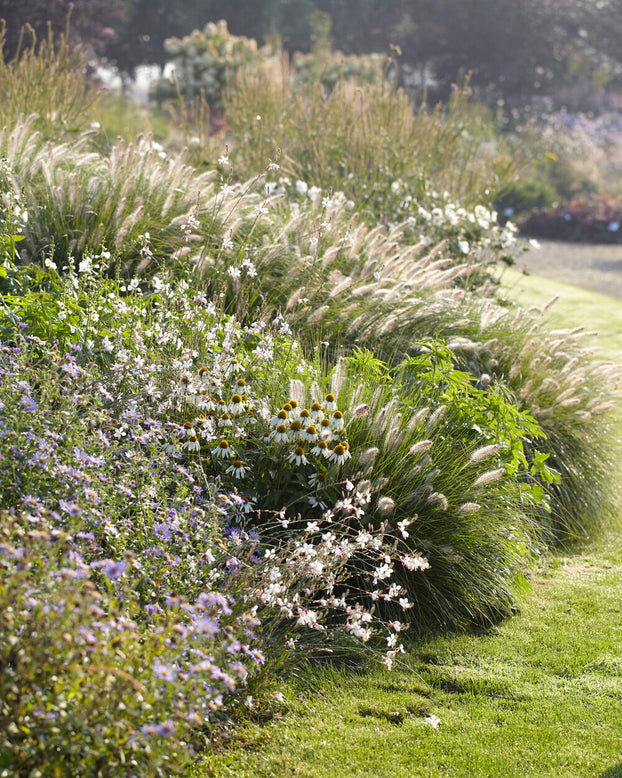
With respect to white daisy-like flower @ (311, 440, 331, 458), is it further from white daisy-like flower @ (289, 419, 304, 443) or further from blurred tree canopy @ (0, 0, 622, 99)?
blurred tree canopy @ (0, 0, 622, 99)

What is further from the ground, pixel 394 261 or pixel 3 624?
pixel 394 261

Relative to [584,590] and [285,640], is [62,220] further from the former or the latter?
[584,590]

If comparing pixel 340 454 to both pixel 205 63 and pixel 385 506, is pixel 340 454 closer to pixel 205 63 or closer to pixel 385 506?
pixel 385 506

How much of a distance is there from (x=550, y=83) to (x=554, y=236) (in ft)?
63.1

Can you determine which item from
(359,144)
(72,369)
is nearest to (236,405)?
(72,369)

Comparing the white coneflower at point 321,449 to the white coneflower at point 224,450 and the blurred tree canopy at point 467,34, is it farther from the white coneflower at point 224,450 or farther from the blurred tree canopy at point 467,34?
the blurred tree canopy at point 467,34

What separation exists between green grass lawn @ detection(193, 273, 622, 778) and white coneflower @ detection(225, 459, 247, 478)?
2.57ft

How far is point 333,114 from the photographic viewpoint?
7.73m

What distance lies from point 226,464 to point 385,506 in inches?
27.1

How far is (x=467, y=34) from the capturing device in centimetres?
3111

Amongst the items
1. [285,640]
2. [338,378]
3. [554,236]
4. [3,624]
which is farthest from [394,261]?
[554,236]

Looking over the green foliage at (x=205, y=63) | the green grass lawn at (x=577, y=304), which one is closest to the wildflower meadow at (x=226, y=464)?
the green grass lawn at (x=577, y=304)

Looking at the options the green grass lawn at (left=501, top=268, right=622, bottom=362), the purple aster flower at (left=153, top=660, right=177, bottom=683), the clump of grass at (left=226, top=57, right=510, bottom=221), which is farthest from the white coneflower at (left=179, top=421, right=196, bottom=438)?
the green grass lawn at (left=501, top=268, right=622, bottom=362)

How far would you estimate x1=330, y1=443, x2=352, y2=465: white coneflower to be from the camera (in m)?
2.94
